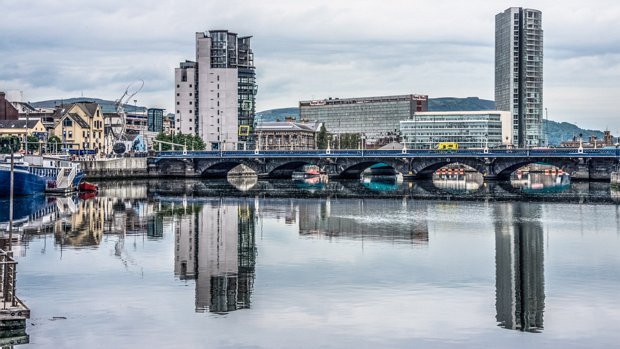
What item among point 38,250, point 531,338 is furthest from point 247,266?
point 531,338

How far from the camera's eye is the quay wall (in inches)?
4614

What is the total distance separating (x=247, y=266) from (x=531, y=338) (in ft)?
49.1

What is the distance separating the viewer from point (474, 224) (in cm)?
5559

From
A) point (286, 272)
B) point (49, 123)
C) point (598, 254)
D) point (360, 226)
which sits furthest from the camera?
point (49, 123)

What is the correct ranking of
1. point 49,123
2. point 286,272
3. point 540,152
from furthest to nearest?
point 49,123 < point 540,152 < point 286,272

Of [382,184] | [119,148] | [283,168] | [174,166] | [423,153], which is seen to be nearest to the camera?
[382,184]

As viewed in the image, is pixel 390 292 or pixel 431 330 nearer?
pixel 431 330

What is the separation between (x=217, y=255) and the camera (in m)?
40.0

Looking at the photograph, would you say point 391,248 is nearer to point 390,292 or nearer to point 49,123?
point 390,292

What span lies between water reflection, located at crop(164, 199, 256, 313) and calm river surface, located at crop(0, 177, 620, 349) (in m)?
0.11

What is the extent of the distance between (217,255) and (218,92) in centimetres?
12860

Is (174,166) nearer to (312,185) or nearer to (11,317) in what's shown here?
(312,185)

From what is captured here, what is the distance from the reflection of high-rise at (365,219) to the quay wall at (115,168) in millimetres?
47949

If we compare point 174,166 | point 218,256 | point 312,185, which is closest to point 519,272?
point 218,256
